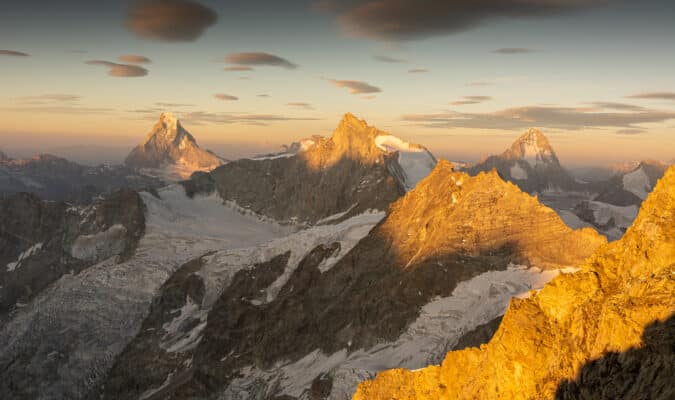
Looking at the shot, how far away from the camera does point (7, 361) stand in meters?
198

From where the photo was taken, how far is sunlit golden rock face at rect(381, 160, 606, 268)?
4899 inches

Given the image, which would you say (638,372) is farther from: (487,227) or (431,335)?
(487,227)

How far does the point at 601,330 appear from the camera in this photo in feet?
86.3

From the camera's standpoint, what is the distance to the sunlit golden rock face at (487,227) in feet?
408

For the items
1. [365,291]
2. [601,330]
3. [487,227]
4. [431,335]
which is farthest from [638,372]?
[365,291]

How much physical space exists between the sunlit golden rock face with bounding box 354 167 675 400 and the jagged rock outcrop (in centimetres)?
7181

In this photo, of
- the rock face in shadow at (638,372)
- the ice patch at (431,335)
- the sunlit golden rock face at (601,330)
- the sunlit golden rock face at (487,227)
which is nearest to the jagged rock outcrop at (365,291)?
the sunlit golden rock face at (487,227)

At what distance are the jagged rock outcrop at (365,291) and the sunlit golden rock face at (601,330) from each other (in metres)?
71.8

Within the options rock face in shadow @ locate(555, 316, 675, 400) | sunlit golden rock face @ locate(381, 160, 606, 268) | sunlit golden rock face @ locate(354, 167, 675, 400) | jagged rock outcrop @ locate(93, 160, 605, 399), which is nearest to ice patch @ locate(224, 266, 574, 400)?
jagged rock outcrop @ locate(93, 160, 605, 399)

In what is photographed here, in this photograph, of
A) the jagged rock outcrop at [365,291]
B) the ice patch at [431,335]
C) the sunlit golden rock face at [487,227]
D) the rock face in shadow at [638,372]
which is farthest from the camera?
the jagged rock outcrop at [365,291]

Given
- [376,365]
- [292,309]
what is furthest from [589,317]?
[292,309]

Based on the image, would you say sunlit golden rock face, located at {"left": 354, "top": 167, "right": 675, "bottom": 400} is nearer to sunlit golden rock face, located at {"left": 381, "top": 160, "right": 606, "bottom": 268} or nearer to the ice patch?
the ice patch

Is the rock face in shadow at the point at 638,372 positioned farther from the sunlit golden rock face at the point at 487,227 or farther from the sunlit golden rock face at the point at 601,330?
the sunlit golden rock face at the point at 487,227

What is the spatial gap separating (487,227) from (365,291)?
115 ft
